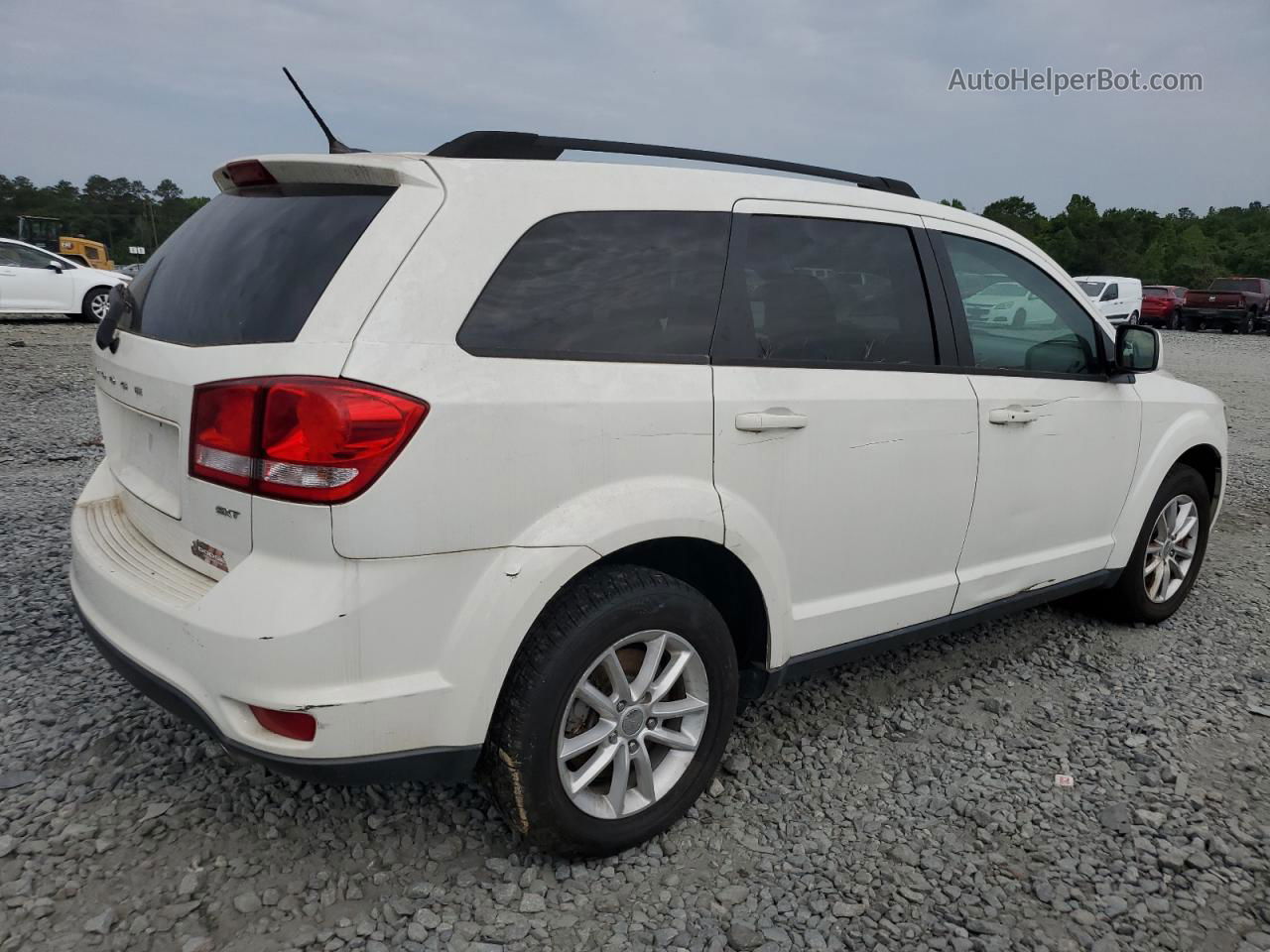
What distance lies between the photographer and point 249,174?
2531 mm

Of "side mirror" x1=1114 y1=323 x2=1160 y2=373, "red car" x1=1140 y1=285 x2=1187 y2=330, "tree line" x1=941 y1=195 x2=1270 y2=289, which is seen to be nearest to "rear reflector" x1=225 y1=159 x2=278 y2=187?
"side mirror" x1=1114 y1=323 x2=1160 y2=373

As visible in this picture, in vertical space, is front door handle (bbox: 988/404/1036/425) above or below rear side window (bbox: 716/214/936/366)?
below

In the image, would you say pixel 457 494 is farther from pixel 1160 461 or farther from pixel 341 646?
pixel 1160 461

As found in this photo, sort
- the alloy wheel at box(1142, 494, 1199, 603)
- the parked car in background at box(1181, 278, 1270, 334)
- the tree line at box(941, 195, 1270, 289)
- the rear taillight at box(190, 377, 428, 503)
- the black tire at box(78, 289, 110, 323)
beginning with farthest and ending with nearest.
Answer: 1. the tree line at box(941, 195, 1270, 289)
2. the parked car in background at box(1181, 278, 1270, 334)
3. the black tire at box(78, 289, 110, 323)
4. the alloy wheel at box(1142, 494, 1199, 603)
5. the rear taillight at box(190, 377, 428, 503)

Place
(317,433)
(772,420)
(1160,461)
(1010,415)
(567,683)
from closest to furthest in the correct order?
(317,433)
(567,683)
(772,420)
(1010,415)
(1160,461)

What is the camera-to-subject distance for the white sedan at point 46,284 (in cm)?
1552

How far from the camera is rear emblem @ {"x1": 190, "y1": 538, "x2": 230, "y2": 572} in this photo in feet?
7.16

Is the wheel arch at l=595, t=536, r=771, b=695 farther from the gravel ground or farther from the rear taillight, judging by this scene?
the rear taillight

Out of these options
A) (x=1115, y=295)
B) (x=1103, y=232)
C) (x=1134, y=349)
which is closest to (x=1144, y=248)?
(x=1103, y=232)

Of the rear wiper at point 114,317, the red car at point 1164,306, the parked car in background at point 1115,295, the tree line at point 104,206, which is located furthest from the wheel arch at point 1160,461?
the tree line at point 104,206

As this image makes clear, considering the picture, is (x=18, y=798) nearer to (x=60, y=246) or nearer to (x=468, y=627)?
(x=468, y=627)

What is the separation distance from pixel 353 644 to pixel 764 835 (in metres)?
1.35

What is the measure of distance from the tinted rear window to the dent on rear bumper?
55 centimetres

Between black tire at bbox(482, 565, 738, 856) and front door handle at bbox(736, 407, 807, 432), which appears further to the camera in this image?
front door handle at bbox(736, 407, 807, 432)
